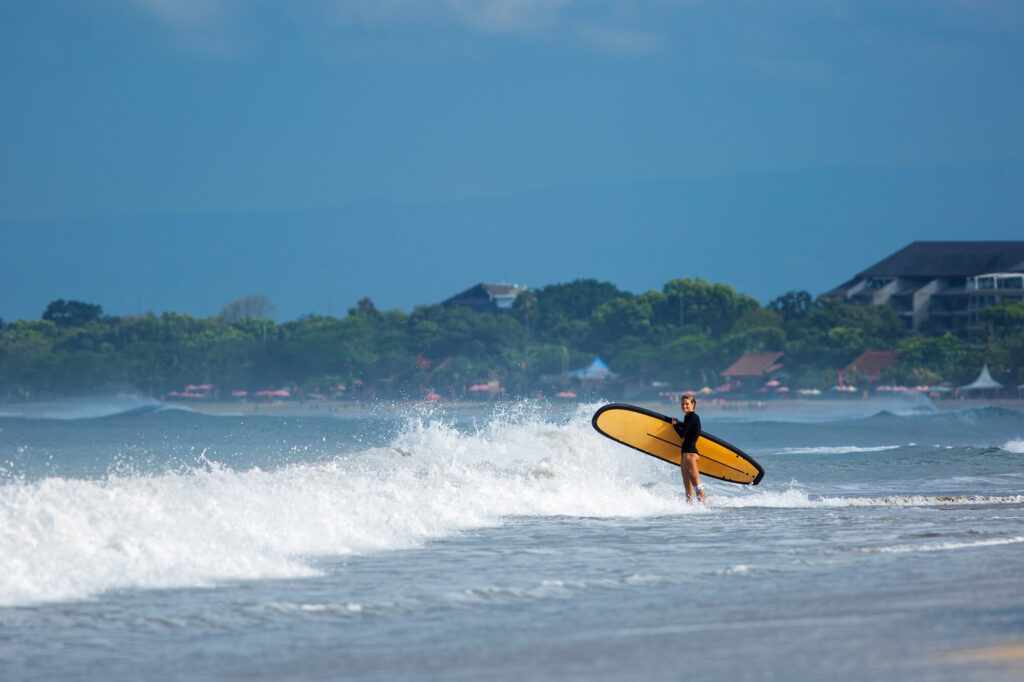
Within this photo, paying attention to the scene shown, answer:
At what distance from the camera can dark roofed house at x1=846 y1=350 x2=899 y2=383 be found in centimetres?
13412

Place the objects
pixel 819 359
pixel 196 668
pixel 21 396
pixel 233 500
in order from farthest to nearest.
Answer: pixel 21 396
pixel 819 359
pixel 233 500
pixel 196 668

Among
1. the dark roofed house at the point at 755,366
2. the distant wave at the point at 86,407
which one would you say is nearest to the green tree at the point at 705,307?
the dark roofed house at the point at 755,366

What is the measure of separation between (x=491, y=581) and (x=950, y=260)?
151 meters

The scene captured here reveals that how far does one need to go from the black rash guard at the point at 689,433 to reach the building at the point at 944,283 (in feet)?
425

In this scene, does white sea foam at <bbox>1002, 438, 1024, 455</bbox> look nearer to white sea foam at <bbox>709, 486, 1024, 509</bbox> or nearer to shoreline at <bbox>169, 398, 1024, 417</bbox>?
white sea foam at <bbox>709, 486, 1024, 509</bbox>

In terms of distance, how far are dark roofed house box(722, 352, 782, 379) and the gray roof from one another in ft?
68.6

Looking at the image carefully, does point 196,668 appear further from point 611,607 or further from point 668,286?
point 668,286

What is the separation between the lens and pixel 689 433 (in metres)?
20.7

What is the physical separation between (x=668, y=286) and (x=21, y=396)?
74.1 meters

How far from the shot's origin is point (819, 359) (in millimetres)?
140375

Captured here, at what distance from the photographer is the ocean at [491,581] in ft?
31.9

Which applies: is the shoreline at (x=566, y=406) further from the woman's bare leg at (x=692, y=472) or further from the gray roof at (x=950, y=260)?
the woman's bare leg at (x=692, y=472)

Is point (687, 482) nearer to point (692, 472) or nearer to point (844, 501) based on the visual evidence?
point (692, 472)

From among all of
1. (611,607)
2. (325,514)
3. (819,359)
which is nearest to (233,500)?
(325,514)
